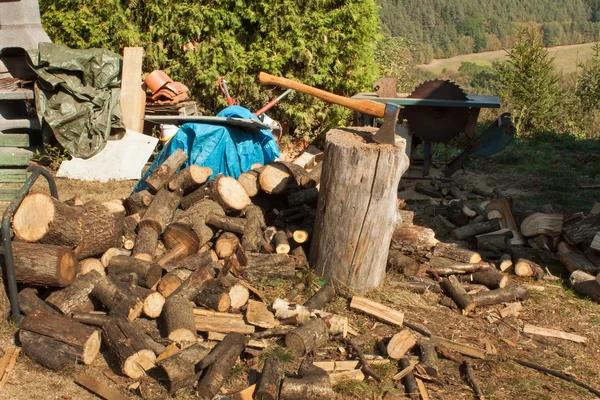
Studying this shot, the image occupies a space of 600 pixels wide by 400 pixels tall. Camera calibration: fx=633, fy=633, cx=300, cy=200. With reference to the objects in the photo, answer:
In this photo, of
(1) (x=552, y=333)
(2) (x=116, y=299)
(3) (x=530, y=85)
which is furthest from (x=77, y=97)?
(3) (x=530, y=85)

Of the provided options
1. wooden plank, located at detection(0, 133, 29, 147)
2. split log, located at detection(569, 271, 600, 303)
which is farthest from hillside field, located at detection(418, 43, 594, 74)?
split log, located at detection(569, 271, 600, 303)

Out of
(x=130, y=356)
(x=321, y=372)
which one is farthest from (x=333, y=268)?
(x=130, y=356)

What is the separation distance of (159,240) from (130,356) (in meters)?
A: 1.71

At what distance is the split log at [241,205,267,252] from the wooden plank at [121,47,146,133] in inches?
144

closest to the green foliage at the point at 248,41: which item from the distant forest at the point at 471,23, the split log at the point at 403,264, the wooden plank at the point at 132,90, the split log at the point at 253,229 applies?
the wooden plank at the point at 132,90

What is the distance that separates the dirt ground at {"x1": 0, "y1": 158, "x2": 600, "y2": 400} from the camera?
3836 mm

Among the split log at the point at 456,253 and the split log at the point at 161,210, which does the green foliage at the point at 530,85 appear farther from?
the split log at the point at 161,210

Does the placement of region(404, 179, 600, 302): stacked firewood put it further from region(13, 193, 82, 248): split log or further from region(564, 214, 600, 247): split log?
region(13, 193, 82, 248): split log

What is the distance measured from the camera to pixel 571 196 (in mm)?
7824

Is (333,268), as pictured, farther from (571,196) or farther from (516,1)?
(516,1)

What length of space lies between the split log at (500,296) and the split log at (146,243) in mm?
2591

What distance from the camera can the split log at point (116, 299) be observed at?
432 centimetres


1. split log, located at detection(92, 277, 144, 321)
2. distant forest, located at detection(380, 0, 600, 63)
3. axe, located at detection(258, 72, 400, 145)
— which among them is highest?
distant forest, located at detection(380, 0, 600, 63)

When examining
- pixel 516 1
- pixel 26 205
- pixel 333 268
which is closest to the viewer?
pixel 26 205
